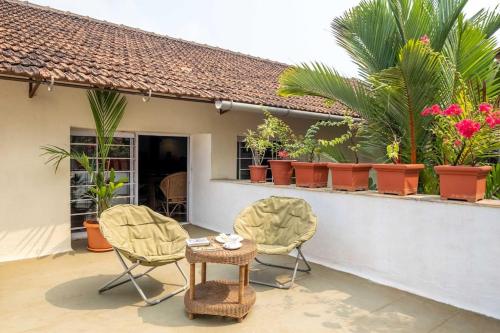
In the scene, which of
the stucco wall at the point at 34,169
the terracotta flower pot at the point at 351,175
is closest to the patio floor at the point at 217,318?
the stucco wall at the point at 34,169

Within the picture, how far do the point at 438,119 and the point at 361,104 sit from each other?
4.01 ft

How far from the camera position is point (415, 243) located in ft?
16.4

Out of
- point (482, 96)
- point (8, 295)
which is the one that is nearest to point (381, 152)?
point (482, 96)

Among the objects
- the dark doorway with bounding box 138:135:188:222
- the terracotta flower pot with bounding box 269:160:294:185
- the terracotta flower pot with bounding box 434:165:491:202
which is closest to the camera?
the terracotta flower pot with bounding box 434:165:491:202

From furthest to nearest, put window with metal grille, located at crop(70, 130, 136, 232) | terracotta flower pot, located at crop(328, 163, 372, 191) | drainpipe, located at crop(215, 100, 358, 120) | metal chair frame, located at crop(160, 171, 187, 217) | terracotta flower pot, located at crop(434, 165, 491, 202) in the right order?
metal chair frame, located at crop(160, 171, 187, 217), drainpipe, located at crop(215, 100, 358, 120), window with metal grille, located at crop(70, 130, 136, 232), terracotta flower pot, located at crop(328, 163, 372, 191), terracotta flower pot, located at crop(434, 165, 491, 202)

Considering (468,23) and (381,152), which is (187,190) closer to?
(381,152)

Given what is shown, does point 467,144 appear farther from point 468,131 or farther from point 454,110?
point 454,110

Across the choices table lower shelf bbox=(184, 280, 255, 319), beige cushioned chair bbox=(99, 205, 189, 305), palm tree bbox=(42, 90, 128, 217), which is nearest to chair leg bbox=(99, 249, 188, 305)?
beige cushioned chair bbox=(99, 205, 189, 305)

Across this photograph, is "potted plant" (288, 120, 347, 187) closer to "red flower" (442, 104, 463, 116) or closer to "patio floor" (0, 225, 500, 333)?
"patio floor" (0, 225, 500, 333)

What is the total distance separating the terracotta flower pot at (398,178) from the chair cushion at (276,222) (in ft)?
3.85

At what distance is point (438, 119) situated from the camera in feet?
17.7

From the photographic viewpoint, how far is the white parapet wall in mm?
4348

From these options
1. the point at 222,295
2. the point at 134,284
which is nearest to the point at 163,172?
the point at 134,284

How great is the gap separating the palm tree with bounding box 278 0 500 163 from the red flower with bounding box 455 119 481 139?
26.5 inches
